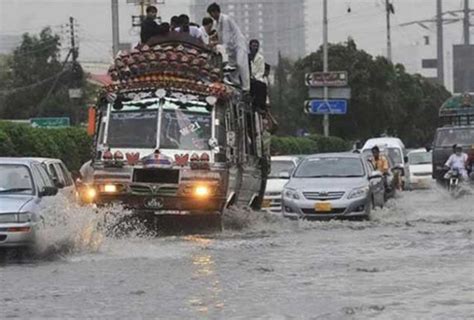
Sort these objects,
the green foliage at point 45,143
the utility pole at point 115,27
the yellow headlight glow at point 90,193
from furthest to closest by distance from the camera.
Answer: the utility pole at point 115,27 < the green foliage at point 45,143 < the yellow headlight glow at point 90,193

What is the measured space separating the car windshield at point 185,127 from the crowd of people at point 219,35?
169 cm

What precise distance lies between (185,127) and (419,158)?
23343 millimetres

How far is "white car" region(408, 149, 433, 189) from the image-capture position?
1522 inches

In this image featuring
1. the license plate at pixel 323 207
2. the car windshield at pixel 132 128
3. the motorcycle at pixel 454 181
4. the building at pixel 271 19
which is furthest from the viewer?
the building at pixel 271 19

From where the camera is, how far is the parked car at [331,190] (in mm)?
21031

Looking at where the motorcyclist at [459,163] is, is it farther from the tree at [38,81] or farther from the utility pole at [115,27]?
the tree at [38,81]

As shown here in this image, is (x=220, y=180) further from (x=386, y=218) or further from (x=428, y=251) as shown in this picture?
(x=386, y=218)

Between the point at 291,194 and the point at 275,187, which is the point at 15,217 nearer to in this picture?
the point at 291,194

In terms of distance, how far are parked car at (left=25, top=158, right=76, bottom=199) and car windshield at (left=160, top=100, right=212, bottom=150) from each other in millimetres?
1704

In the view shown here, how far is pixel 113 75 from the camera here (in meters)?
19.1

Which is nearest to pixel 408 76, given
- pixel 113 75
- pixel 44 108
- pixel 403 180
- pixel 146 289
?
pixel 44 108

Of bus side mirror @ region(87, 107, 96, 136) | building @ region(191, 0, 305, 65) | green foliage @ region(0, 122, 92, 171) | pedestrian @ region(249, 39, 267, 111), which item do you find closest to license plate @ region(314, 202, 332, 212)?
pedestrian @ region(249, 39, 267, 111)

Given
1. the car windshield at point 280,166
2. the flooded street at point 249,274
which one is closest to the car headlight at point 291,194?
the flooded street at point 249,274

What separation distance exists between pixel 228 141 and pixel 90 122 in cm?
241
